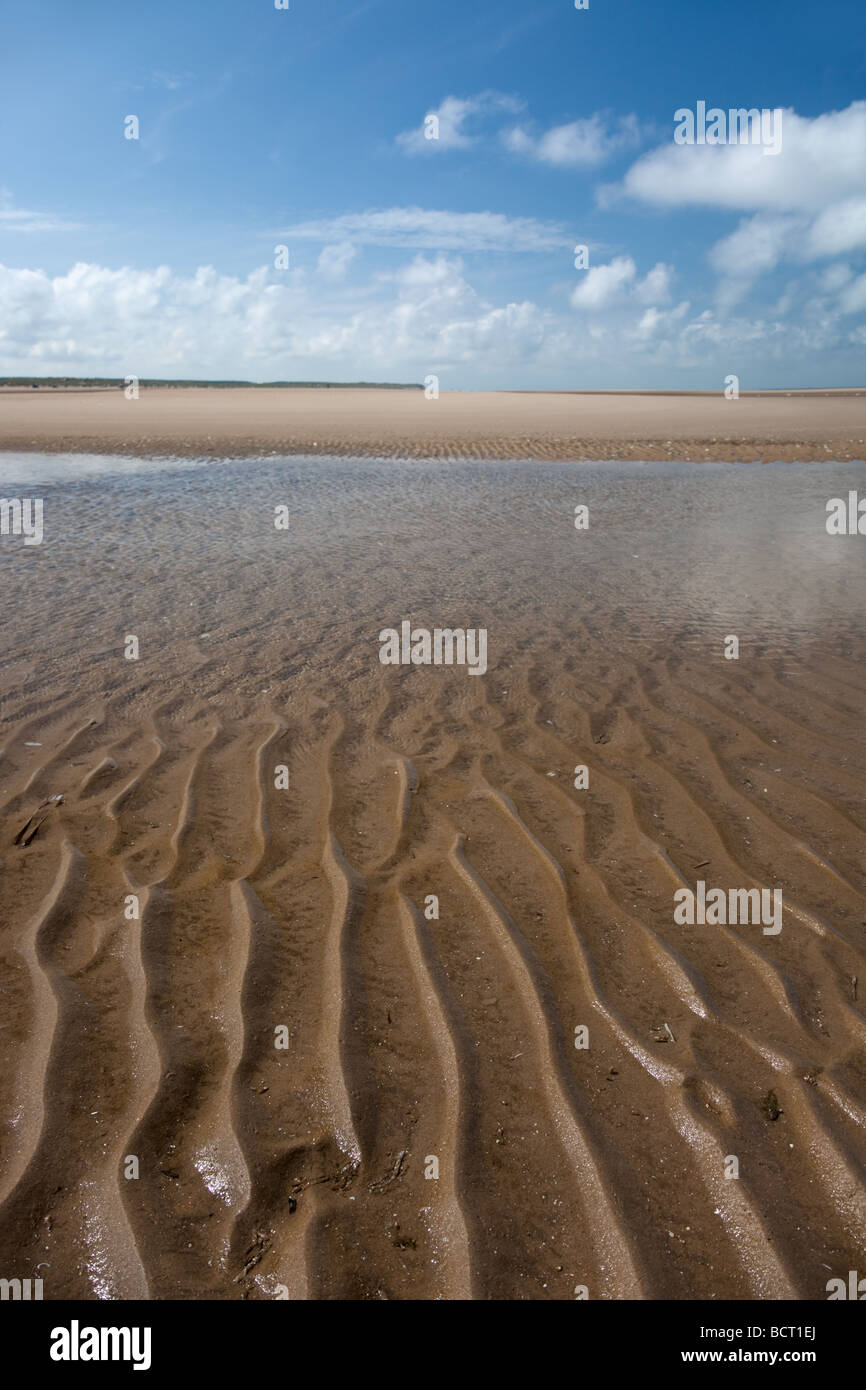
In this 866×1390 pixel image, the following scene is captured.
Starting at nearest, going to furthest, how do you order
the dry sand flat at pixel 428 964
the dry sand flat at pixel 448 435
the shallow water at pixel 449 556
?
the dry sand flat at pixel 428 964
the shallow water at pixel 449 556
the dry sand flat at pixel 448 435

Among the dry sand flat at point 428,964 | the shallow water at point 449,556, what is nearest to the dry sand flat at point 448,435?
the shallow water at point 449,556

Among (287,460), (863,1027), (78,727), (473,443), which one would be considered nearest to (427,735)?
(78,727)

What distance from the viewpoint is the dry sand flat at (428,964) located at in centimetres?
234

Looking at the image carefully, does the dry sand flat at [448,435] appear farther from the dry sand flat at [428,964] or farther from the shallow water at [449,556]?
the dry sand flat at [428,964]

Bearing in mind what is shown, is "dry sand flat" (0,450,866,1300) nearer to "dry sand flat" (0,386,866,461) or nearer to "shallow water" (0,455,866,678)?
"shallow water" (0,455,866,678)

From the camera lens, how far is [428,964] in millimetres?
3357

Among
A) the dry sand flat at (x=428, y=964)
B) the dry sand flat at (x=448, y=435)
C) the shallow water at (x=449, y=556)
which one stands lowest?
the dry sand flat at (x=428, y=964)

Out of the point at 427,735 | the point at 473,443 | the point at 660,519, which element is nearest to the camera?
the point at 427,735

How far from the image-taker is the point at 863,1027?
3051mm

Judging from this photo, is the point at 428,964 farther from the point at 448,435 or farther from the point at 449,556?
the point at 448,435

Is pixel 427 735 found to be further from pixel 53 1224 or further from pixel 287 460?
pixel 287 460

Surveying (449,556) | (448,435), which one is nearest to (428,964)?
(449,556)
